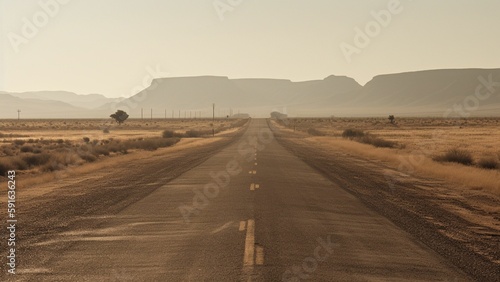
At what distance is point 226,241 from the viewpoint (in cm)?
1077

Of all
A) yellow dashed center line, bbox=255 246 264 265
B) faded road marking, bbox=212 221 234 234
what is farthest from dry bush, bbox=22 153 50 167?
yellow dashed center line, bbox=255 246 264 265

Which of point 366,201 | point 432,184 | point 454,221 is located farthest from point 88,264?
point 432,184

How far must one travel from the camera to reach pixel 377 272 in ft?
28.4

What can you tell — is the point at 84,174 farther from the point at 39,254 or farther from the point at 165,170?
the point at 39,254

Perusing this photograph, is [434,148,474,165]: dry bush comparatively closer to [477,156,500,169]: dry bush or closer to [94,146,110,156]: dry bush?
[477,156,500,169]: dry bush

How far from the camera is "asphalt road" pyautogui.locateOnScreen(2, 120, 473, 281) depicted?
8.58 meters

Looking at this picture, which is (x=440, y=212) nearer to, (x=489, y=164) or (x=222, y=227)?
(x=222, y=227)

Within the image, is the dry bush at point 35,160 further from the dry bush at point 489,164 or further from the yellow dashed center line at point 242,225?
the dry bush at point 489,164

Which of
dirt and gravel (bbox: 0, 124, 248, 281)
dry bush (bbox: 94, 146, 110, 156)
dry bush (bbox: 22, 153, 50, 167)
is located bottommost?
dry bush (bbox: 94, 146, 110, 156)

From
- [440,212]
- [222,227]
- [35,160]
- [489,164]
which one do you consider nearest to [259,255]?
[222,227]

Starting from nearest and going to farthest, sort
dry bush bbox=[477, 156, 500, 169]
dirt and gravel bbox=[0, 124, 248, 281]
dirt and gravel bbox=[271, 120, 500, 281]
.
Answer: dirt and gravel bbox=[271, 120, 500, 281]
dirt and gravel bbox=[0, 124, 248, 281]
dry bush bbox=[477, 156, 500, 169]

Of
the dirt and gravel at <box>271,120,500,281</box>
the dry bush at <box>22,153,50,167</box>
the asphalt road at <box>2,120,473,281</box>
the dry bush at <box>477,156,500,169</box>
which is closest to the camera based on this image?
the asphalt road at <box>2,120,473,281</box>

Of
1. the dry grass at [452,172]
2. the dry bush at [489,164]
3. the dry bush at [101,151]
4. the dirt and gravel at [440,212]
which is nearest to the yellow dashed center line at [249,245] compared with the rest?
the dirt and gravel at [440,212]

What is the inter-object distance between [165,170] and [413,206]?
14419 millimetres
